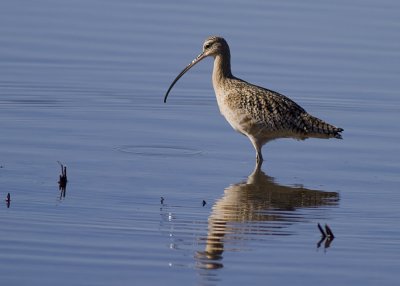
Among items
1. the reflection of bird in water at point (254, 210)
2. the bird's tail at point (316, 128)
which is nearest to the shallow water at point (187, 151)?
the reflection of bird in water at point (254, 210)

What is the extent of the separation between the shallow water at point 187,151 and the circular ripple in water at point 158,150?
30mm

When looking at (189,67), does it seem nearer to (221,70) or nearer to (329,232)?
(221,70)

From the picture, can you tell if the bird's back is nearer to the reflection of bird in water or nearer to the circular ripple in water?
the circular ripple in water

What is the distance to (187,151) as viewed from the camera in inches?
517

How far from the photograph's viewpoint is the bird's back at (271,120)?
13188 millimetres

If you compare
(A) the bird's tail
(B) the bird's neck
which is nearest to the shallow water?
(A) the bird's tail

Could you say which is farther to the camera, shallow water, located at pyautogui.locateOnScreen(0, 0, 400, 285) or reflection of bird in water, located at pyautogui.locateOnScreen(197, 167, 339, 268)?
reflection of bird in water, located at pyautogui.locateOnScreen(197, 167, 339, 268)

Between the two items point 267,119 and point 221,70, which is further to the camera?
point 221,70

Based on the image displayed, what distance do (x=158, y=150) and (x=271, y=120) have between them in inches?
45.8

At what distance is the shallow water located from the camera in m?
8.95

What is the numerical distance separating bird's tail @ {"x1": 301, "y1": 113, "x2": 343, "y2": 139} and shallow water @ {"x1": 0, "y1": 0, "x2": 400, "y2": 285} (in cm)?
23

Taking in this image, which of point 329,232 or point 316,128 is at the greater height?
point 316,128

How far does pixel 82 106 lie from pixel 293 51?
385 centimetres

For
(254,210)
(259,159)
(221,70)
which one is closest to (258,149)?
(259,159)
